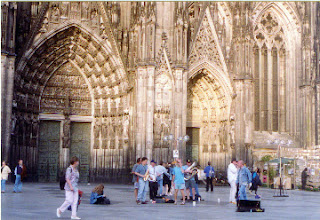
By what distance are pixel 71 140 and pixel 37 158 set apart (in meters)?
2.44

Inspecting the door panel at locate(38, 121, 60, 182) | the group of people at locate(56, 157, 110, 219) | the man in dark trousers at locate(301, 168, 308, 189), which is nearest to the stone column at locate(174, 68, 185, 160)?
the man in dark trousers at locate(301, 168, 308, 189)

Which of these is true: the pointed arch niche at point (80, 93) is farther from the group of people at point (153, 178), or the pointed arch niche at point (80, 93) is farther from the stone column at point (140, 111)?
the group of people at point (153, 178)

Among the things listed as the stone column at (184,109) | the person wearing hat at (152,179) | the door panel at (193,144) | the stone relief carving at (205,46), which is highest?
the stone relief carving at (205,46)

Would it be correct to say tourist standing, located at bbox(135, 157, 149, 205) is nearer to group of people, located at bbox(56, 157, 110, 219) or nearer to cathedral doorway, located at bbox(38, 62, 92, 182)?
group of people, located at bbox(56, 157, 110, 219)

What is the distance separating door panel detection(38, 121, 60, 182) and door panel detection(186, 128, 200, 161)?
337 inches

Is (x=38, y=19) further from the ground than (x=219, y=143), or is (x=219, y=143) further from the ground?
(x=38, y=19)

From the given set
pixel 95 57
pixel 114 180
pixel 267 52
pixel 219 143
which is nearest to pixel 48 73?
pixel 95 57

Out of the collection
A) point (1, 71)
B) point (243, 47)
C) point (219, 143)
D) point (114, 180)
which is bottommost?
point (114, 180)

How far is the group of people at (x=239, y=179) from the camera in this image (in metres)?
14.8

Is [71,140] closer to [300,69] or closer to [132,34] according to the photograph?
[132,34]

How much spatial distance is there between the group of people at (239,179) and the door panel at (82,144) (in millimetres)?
13189

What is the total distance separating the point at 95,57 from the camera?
29953 millimetres

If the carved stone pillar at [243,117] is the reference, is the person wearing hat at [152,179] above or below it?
below

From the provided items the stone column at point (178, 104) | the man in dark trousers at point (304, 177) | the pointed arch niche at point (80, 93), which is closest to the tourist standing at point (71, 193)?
the stone column at point (178, 104)
